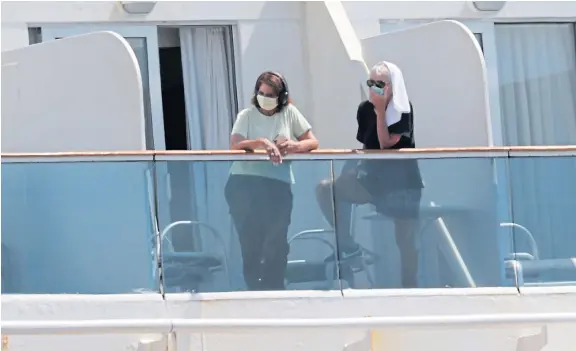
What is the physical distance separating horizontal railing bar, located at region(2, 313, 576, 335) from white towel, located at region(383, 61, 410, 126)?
1.22 metres

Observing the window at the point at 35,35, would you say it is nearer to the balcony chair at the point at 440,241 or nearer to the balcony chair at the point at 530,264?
the balcony chair at the point at 440,241

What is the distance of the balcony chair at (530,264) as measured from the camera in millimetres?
7984

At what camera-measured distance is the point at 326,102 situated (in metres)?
10.8

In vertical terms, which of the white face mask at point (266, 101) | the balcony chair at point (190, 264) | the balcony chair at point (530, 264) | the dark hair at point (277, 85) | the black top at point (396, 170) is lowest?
the balcony chair at point (530, 264)

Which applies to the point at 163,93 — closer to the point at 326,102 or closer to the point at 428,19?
the point at 326,102

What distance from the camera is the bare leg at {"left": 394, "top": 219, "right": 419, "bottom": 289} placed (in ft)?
25.9

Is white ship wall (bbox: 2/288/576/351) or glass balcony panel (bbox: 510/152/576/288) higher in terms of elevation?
glass balcony panel (bbox: 510/152/576/288)

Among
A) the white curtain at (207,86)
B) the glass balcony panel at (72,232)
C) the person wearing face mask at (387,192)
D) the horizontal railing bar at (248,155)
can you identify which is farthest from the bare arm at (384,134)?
the white curtain at (207,86)

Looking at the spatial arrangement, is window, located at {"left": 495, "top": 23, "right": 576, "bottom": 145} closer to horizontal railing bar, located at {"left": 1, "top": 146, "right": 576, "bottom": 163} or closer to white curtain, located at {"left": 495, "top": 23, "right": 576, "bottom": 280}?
A: white curtain, located at {"left": 495, "top": 23, "right": 576, "bottom": 280}

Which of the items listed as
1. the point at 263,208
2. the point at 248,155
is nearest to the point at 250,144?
the point at 248,155

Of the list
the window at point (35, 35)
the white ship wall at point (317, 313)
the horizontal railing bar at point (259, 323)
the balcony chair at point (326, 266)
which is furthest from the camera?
the window at point (35, 35)

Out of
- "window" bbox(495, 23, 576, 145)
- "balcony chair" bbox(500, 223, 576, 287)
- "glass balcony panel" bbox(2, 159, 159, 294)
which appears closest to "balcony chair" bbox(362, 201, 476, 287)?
"balcony chair" bbox(500, 223, 576, 287)

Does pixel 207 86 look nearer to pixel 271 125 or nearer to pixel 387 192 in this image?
pixel 271 125

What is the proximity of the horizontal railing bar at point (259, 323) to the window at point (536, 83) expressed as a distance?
419cm
